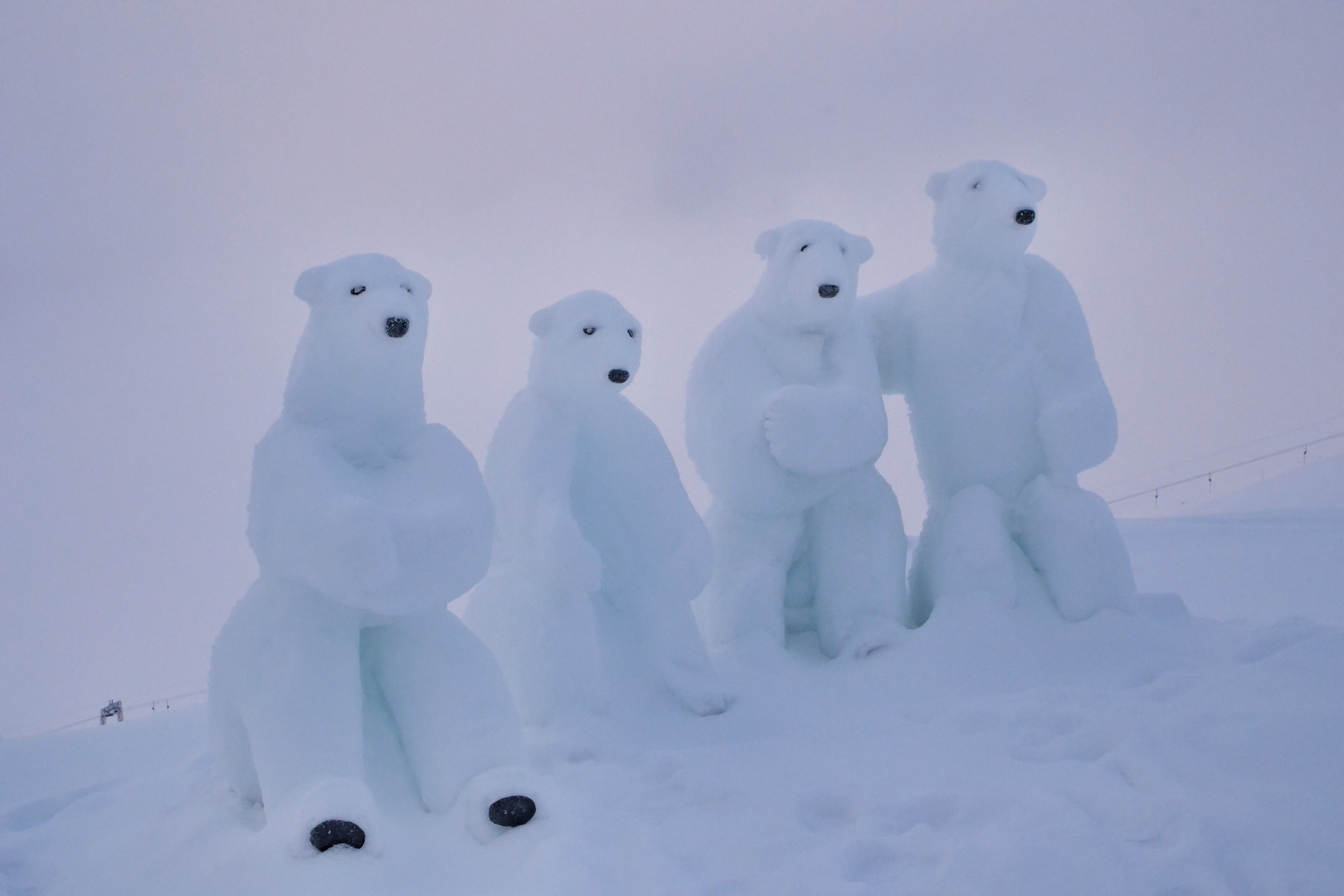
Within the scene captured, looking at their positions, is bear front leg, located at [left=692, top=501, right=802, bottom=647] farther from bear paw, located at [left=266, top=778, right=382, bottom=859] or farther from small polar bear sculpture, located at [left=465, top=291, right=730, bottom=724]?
bear paw, located at [left=266, top=778, right=382, bottom=859]

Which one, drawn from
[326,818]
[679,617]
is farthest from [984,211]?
[326,818]

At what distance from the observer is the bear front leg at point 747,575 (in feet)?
13.9

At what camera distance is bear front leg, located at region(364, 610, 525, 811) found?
272 cm

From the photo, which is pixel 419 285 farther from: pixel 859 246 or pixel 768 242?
pixel 859 246

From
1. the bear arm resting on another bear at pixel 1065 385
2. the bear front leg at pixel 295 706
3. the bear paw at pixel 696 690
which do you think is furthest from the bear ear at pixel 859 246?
the bear front leg at pixel 295 706

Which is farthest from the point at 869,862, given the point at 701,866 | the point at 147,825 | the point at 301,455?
the point at 147,825

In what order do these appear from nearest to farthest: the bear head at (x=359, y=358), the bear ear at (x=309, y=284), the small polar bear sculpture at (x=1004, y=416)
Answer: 1. the bear head at (x=359, y=358)
2. the bear ear at (x=309, y=284)
3. the small polar bear sculpture at (x=1004, y=416)

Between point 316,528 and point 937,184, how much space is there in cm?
291

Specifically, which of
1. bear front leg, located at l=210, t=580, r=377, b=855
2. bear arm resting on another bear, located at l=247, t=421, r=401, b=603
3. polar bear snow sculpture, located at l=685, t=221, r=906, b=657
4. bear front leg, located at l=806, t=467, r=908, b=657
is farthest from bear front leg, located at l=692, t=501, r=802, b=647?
bear arm resting on another bear, located at l=247, t=421, r=401, b=603

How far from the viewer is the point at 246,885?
2346mm

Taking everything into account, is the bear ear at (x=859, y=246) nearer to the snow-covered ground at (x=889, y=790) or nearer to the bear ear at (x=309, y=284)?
the snow-covered ground at (x=889, y=790)

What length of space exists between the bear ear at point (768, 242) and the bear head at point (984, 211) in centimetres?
62

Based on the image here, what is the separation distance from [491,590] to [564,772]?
2.34 ft

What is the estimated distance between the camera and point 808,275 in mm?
4262
